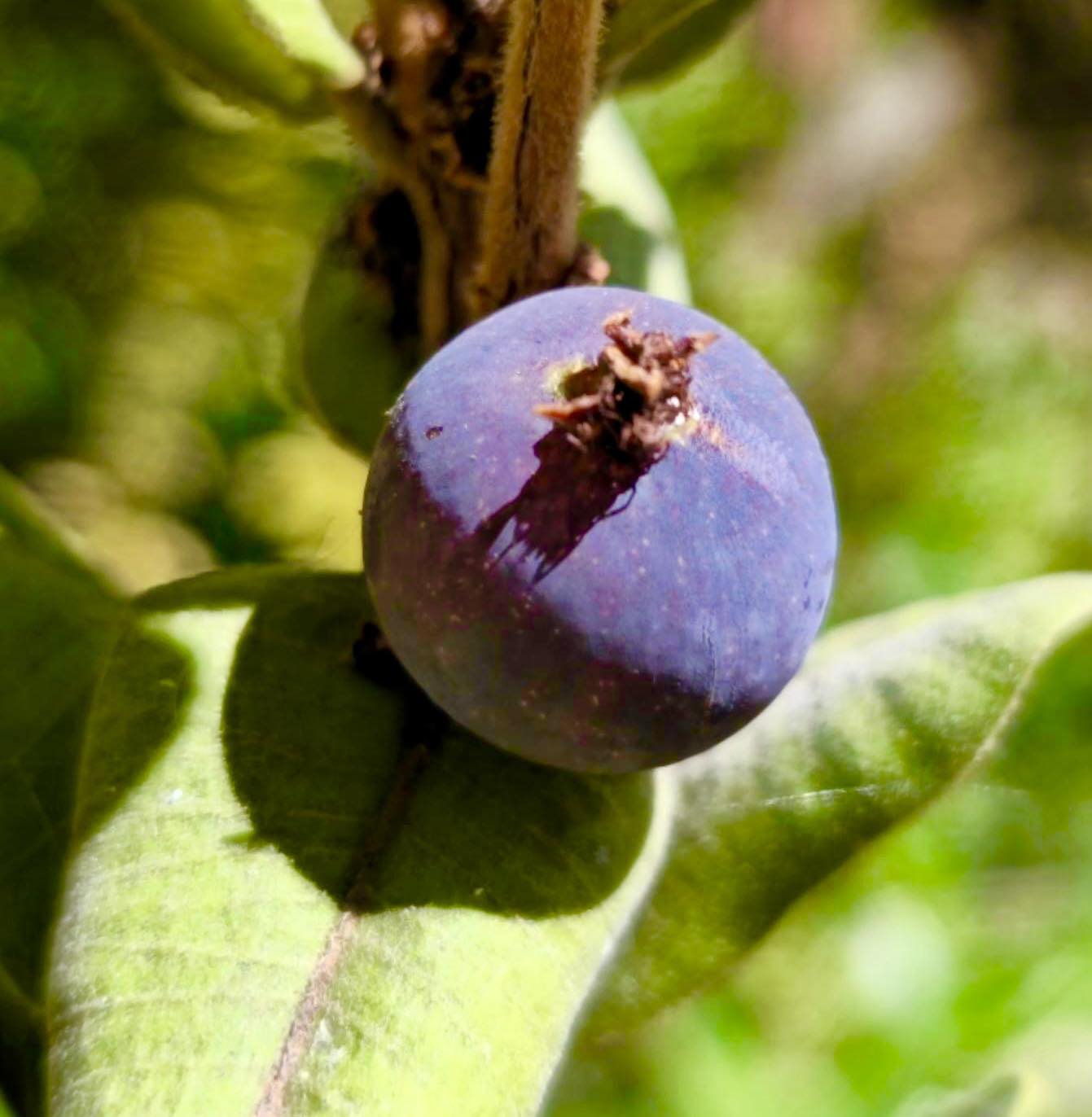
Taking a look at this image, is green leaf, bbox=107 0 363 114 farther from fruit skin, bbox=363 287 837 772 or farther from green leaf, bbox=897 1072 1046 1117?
green leaf, bbox=897 1072 1046 1117

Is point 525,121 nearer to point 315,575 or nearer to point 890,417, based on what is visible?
point 315,575

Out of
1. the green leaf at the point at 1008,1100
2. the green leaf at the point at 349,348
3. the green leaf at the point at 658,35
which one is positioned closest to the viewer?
the green leaf at the point at 658,35

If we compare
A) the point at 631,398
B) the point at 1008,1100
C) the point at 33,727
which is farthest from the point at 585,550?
the point at 1008,1100

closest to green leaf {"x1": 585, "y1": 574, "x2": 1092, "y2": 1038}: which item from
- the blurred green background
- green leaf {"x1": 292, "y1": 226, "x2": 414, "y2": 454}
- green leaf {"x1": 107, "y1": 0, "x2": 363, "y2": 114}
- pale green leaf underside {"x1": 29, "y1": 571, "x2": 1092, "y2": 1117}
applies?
pale green leaf underside {"x1": 29, "y1": 571, "x2": 1092, "y2": 1117}

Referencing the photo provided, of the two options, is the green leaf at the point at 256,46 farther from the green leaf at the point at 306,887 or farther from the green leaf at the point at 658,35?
the green leaf at the point at 306,887

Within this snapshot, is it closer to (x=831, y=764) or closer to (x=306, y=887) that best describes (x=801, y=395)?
(x=831, y=764)

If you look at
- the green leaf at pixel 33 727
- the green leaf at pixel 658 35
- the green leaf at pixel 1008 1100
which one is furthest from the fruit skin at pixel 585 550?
the green leaf at pixel 1008 1100

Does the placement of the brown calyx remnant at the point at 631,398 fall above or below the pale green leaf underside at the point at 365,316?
above
